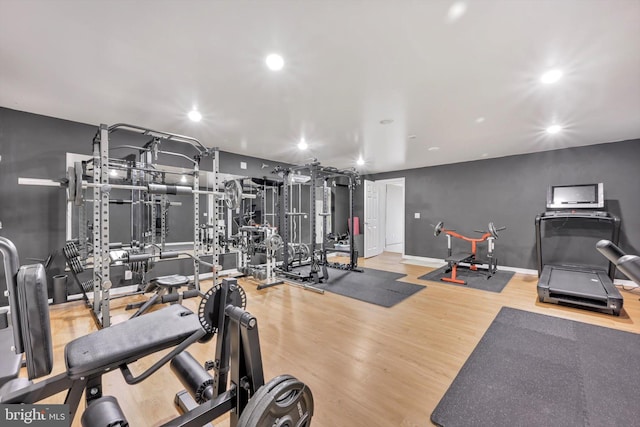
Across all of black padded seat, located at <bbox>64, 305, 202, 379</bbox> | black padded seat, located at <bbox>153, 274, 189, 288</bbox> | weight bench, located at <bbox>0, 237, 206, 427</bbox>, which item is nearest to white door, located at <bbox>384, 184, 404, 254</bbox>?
black padded seat, located at <bbox>153, 274, 189, 288</bbox>

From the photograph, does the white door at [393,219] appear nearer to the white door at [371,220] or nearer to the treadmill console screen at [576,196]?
the white door at [371,220]

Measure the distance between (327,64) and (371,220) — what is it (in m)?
5.63


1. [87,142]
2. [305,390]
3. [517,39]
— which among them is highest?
[517,39]

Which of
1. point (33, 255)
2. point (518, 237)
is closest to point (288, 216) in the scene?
point (33, 255)

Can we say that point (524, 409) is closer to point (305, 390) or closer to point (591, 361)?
point (591, 361)

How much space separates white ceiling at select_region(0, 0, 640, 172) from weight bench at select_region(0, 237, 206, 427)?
67.1 inches

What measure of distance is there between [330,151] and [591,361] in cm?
446

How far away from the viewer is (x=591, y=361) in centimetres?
217

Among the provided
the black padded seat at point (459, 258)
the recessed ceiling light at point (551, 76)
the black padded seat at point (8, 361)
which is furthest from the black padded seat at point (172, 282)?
the black padded seat at point (459, 258)

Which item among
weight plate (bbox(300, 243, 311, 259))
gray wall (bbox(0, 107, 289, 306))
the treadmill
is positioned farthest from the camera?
weight plate (bbox(300, 243, 311, 259))

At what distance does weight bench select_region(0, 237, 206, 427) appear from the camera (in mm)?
986

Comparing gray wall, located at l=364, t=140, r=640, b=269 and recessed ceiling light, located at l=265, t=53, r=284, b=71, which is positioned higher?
recessed ceiling light, located at l=265, t=53, r=284, b=71

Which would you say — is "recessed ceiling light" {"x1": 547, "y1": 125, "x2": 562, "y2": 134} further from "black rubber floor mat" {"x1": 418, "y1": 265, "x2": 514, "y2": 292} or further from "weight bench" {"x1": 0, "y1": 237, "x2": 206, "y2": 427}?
"weight bench" {"x1": 0, "y1": 237, "x2": 206, "y2": 427}

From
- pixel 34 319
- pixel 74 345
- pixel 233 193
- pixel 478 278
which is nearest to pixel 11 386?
pixel 74 345
